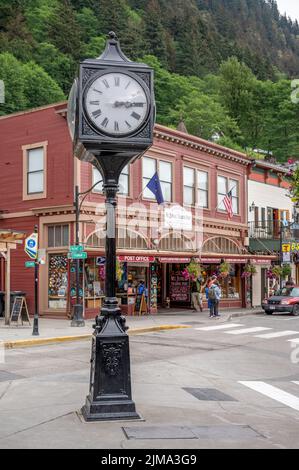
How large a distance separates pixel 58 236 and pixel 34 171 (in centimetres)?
317

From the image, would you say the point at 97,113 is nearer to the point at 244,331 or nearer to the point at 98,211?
the point at 244,331

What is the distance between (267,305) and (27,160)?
521 inches

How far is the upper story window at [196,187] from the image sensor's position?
100 feet

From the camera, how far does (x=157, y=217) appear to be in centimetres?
2819

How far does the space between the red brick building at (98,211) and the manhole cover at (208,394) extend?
45.7 feet

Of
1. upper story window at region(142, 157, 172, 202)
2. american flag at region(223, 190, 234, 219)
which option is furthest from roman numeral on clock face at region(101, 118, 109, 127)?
american flag at region(223, 190, 234, 219)

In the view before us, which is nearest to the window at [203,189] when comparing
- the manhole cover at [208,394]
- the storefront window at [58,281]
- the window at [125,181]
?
the window at [125,181]

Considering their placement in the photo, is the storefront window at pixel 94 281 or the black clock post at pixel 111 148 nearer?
the black clock post at pixel 111 148

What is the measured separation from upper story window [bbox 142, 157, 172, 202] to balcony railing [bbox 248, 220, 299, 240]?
351 inches

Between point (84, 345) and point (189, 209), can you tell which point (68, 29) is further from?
point (84, 345)

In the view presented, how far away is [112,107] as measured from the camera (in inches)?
286

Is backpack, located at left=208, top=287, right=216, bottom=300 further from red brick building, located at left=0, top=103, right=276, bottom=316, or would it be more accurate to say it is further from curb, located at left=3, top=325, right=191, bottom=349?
curb, located at left=3, top=325, right=191, bottom=349

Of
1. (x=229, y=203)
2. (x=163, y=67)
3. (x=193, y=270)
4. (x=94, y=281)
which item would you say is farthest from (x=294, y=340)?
(x=163, y=67)

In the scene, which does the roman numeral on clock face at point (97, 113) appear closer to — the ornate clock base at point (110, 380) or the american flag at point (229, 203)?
the ornate clock base at point (110, 380)
